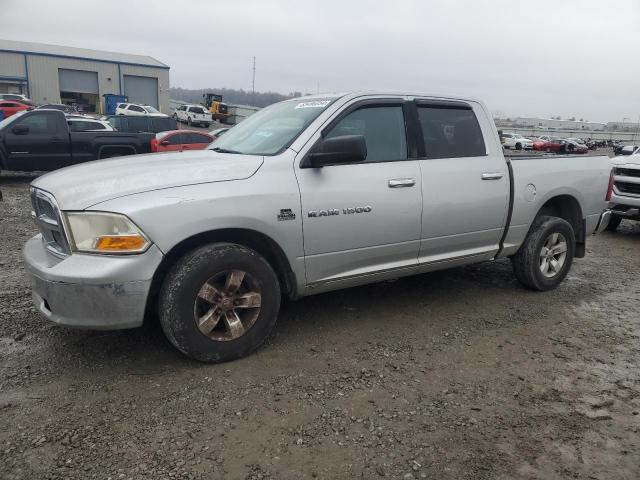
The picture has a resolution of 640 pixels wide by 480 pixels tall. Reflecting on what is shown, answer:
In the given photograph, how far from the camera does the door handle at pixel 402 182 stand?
3973 millimetres

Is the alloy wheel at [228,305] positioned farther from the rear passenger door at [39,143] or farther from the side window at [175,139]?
the side window at [175,139]

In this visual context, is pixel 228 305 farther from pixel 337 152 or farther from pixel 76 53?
pixel 76 53

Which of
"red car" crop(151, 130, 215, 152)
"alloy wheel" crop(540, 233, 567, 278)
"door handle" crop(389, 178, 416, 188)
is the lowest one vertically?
"alloy wheel" crop(540, 233, 567, 278)

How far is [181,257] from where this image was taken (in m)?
3.30

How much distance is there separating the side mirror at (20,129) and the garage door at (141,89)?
45784 mm

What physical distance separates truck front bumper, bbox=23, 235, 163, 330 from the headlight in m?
0.05

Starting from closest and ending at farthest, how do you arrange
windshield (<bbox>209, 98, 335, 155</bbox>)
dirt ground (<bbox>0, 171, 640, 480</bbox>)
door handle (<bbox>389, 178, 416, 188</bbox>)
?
dirt ground (<bbox>0, 171, 640, 480</bbox>), windshield (<bbox>209, 98, 335, 155</bbox>), door handle (<bbox>389, 178, 416, 188</bbox>)

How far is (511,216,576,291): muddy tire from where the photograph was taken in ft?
16.7

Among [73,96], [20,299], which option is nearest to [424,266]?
[20,299]

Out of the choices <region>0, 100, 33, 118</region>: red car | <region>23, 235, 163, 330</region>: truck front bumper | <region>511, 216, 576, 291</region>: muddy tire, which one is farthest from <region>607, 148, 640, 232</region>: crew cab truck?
<region>0, 100, 33, 118</region>: red car

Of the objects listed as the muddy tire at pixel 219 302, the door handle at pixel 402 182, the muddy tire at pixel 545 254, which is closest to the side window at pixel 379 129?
the door handle at pixel 402 182

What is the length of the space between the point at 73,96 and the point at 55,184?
179 ft

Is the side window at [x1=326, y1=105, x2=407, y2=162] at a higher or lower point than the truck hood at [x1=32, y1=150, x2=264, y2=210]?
higher

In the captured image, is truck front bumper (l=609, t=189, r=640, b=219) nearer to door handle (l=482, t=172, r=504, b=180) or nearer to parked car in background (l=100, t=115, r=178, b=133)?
door handle (l=482, t=172, r=504, b=180)
